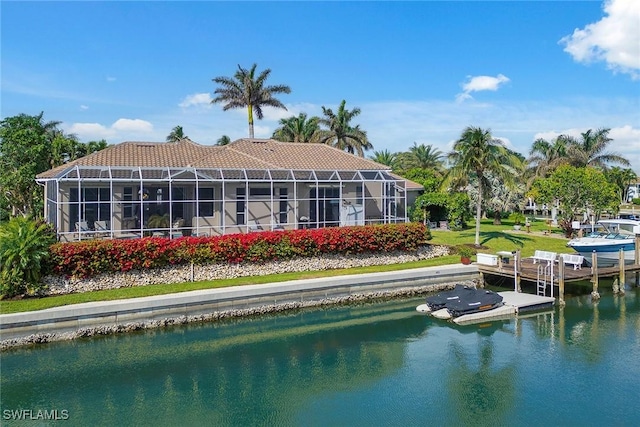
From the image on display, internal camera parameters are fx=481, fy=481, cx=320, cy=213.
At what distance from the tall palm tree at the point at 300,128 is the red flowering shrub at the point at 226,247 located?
26513 millimetres

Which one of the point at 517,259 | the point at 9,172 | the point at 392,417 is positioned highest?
the point at 9,172

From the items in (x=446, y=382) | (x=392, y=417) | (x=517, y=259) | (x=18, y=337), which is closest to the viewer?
(x=392, y=417)

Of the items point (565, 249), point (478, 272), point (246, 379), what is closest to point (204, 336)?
point (246, 379)

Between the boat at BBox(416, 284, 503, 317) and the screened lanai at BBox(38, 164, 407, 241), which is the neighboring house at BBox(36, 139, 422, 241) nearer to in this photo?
the screened lanai at BBox(38, 164, 407, 241)

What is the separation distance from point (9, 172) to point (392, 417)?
37.3 meters

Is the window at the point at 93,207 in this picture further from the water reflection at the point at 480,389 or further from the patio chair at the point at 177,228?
the water reflection at the point at 480,389

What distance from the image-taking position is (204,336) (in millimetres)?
17641

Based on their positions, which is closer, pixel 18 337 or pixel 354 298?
pixel 18 337

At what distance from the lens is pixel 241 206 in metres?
27.0

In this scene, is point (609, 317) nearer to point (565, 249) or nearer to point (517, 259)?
point (517, 259)

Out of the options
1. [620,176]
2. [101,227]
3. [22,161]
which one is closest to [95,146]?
[22,161]

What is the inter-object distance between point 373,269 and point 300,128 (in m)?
29.9

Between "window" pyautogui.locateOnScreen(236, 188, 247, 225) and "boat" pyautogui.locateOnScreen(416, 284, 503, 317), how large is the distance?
11201 mm

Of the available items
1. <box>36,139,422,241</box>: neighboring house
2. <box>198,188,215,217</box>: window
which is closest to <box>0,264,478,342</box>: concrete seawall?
<box>36,139,422,241</box>: neighboring house
